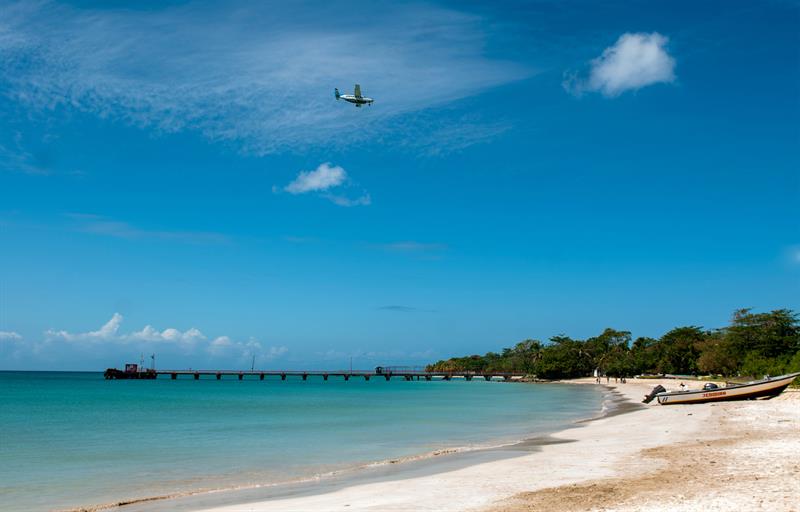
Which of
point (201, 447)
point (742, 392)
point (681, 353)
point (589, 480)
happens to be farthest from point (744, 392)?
point (681, 353)

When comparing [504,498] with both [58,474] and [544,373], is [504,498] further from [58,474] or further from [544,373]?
[544,373]

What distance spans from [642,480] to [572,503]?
2853 millimetres

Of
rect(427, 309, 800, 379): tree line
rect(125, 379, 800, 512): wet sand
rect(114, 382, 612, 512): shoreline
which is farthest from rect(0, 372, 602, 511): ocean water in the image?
rect(427, 309, 800, 379): tree line

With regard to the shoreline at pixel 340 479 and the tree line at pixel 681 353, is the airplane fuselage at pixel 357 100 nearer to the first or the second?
the shoreline at pixel 340 479

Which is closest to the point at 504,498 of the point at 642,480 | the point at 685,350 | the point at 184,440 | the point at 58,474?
the point at 642,480

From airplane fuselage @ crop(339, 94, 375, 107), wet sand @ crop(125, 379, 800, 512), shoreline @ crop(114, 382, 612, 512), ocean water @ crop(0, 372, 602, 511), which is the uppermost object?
airplane fuselage @ crop(339, 94, 375, 107)

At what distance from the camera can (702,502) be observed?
10.7 meters

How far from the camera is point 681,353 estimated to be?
4035 inches

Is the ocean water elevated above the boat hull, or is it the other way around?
the boat hull

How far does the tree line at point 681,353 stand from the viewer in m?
73.1

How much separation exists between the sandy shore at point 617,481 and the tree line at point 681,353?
37.5m

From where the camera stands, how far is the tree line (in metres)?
73.1

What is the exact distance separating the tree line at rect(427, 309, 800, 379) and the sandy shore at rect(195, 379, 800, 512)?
123 ft

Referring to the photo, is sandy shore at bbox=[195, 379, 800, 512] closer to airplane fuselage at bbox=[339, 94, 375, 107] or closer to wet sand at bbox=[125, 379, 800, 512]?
wet sand at bbox=[125, 379, 800, 512]
